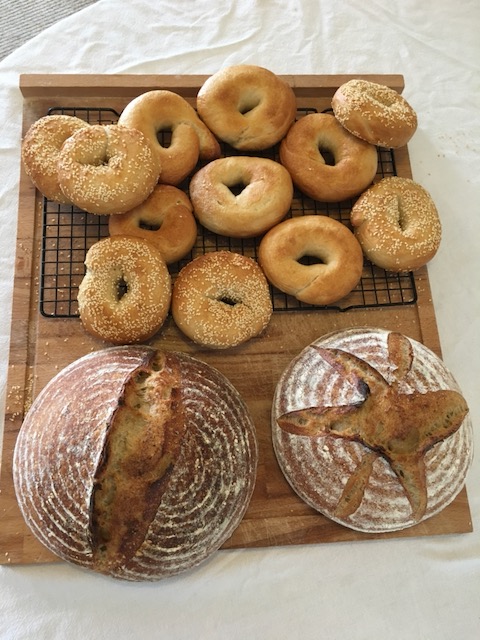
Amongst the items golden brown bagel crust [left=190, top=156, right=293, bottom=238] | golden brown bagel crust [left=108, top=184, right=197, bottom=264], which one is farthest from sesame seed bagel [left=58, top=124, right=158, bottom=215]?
golden brown bagel crust [left=190, top=156, right=293, bottom=238]

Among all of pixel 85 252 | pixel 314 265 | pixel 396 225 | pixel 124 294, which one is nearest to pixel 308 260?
pixel 314 265

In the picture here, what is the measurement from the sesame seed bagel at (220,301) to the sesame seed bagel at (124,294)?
0.06 metres

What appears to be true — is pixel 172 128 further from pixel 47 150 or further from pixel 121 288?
pixel 121 288

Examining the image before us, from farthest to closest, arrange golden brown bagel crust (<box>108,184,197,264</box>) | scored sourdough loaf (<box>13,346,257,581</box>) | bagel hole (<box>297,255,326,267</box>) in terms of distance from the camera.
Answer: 1. bagel hole (<box>297,255,326,267</box>)
2. golden brown bagel crust (<box>108,184,197,264</box>)
3. scored sourdough loaf (<box>13,346,257,581</box>)

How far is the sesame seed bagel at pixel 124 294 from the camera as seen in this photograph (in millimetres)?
1412

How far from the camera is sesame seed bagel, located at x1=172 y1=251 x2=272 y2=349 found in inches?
57.2

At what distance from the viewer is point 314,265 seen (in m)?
1.56

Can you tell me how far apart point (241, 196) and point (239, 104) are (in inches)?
12.8

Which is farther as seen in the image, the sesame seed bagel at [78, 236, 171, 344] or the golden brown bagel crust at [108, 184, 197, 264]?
the golden brown bagel crust at [108, 184, 197, 264]

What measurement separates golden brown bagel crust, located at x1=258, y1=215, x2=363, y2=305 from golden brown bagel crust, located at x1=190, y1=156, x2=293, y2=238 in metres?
0.06

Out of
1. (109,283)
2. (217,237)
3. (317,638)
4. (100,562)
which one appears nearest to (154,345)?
(109,283)

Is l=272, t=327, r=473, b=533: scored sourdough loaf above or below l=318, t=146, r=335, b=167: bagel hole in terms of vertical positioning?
below

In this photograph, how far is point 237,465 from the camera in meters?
1.27

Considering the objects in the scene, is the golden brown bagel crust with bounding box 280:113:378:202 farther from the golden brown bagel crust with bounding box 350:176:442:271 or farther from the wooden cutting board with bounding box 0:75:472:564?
the wooden cutting board with bounding box 0:75:472:564
